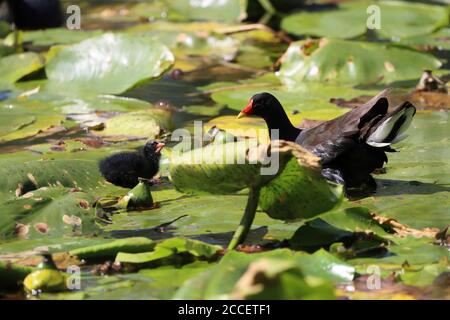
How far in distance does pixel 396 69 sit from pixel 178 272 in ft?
12.3

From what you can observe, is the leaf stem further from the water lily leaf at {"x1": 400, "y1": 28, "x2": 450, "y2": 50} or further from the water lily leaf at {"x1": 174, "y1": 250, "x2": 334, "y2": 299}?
the water lily leaf at {"x1": 400, "y1": 28, "x2": 450, "y2": 50}

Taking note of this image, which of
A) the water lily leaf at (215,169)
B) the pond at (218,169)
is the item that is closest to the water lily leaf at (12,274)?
the pond at (218,169)

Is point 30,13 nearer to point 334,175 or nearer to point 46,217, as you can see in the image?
point 334,175

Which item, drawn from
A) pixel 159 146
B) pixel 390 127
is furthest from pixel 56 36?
pixel 390 127

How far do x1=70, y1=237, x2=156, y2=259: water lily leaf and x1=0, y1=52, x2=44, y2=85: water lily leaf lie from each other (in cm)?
346

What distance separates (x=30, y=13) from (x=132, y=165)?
191 inches

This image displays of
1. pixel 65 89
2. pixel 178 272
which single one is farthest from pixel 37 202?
pixel 65 89

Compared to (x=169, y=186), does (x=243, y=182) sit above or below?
above

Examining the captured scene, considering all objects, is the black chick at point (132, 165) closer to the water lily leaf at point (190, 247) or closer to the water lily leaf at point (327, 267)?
the water lily leaf at point (190, 247)

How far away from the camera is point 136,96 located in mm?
6863

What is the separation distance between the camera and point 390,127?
14.8 ft

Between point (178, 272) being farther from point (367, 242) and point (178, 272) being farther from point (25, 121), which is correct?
point (25, 121)

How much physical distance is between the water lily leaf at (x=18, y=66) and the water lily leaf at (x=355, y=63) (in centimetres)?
165

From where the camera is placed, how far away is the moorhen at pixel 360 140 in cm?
451
